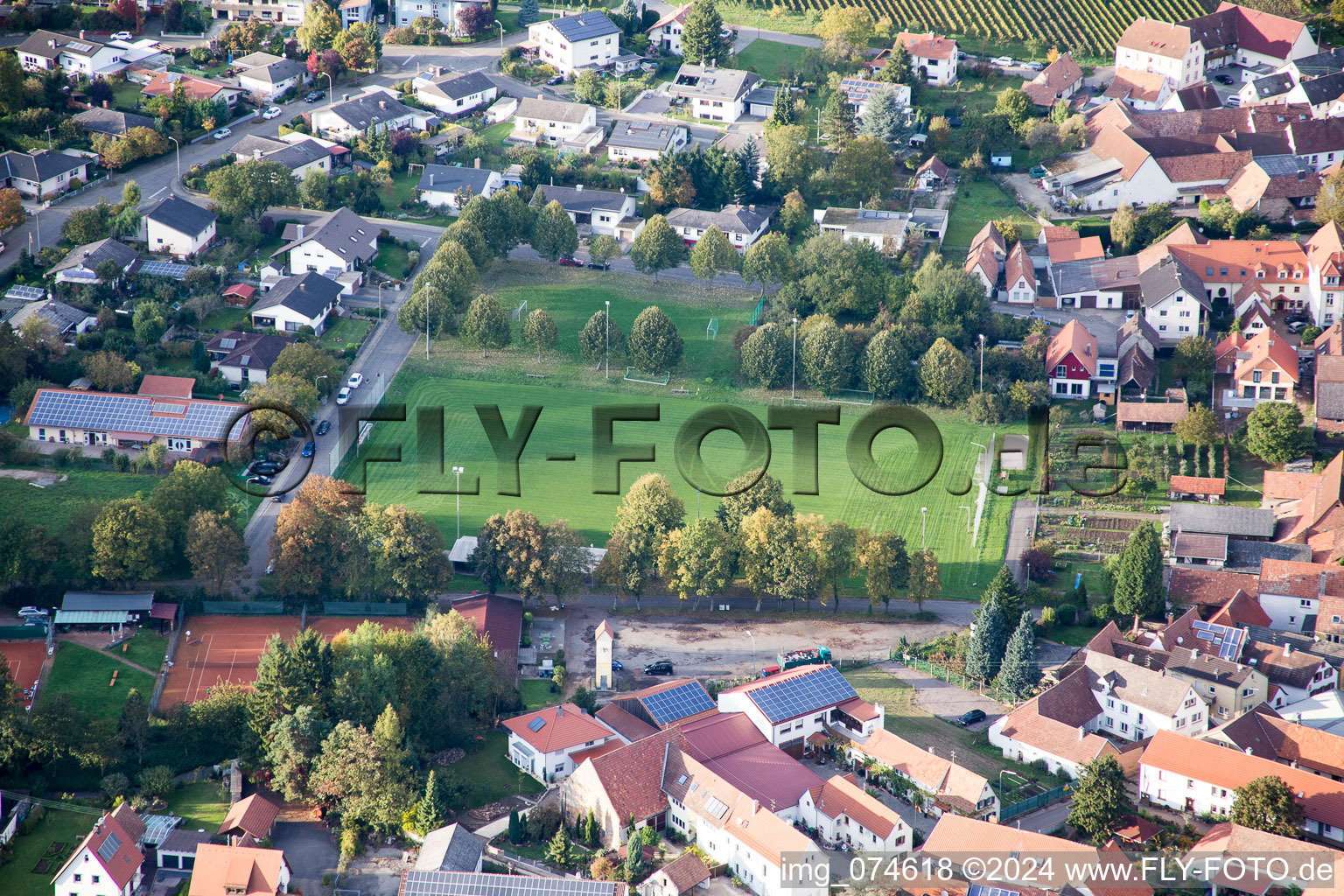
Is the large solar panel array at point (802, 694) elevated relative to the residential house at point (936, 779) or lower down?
elevated

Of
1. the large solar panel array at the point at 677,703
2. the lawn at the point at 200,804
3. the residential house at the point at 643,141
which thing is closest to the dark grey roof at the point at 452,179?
the residential house at the point at 643,141

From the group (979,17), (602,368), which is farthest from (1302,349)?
(979,17)

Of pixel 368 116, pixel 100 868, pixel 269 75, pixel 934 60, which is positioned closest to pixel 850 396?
pixel 934 60

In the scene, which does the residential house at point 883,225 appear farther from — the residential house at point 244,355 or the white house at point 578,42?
the residential house at point 244,355

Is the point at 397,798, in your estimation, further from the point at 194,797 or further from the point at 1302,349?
the point at 1302,349

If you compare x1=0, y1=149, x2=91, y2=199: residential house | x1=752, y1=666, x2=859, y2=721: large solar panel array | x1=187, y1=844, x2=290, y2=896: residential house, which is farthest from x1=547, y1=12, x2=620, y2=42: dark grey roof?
x1=187, y1=844, x2=290, y2=896: residential house

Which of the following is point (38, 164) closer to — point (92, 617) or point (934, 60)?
point (92, 617)
